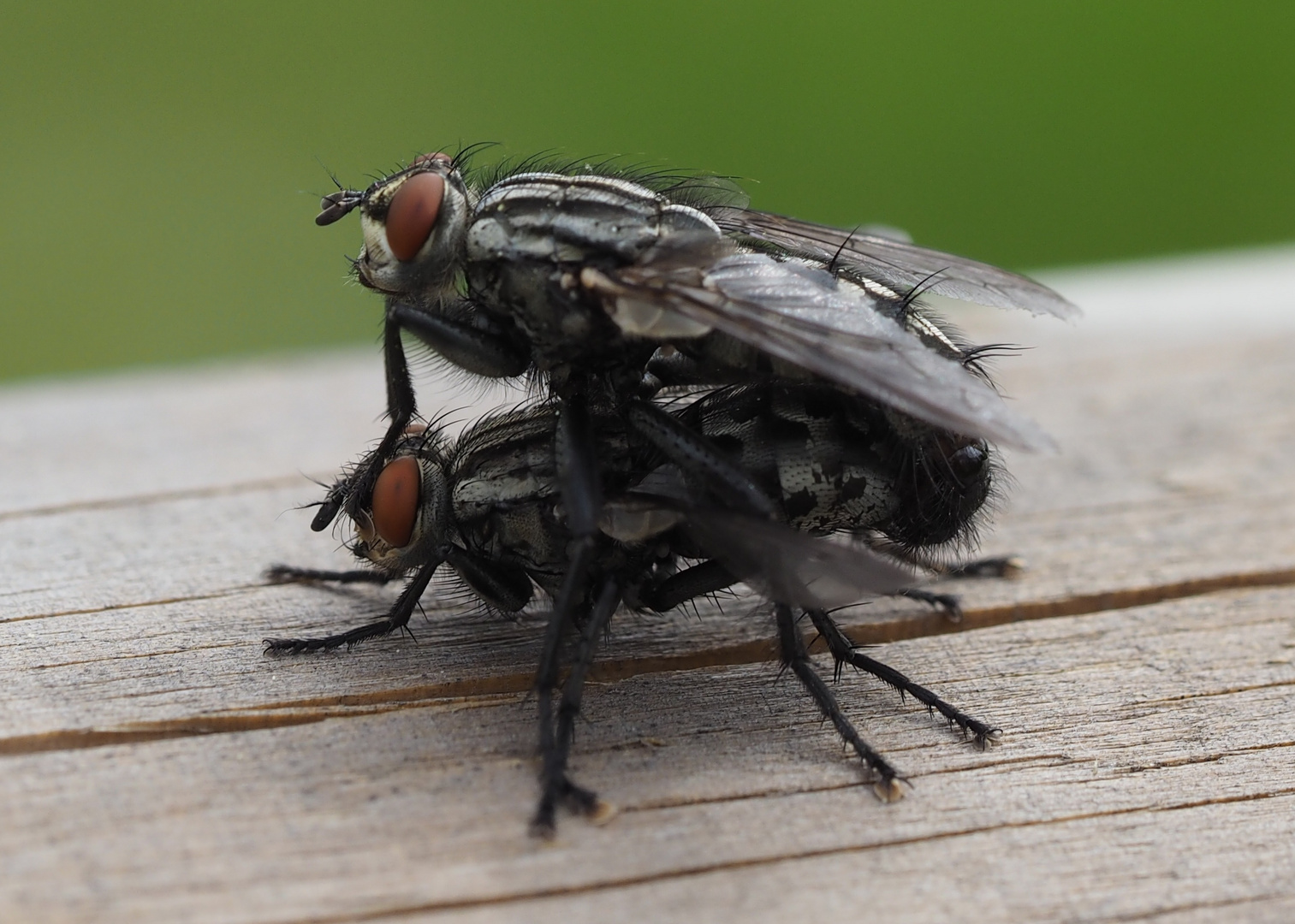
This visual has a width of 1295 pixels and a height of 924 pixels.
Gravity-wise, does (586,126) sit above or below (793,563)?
above

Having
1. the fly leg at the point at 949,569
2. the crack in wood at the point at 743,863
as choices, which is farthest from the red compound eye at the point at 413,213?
the crack in wood at the point at 743,863

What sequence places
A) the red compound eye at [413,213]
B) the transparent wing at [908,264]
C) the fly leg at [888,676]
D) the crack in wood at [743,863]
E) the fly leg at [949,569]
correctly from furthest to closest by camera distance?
the transparent wing at [908,264] → the fly leg at [949,569] → the red compound eye at [413,213] → the fly leg at [888,676] → the crack in wood at [743,863]

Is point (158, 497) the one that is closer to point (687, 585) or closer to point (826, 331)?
point (687, 585)

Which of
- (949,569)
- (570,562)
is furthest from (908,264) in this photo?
(570,562)

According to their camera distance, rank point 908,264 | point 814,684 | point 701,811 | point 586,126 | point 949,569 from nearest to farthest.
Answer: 1. point 701,811
2. point 814,684
3. point 949,569
4. point 908,264
5. point 586,126

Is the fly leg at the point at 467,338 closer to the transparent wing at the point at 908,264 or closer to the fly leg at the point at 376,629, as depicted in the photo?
the fly leg at the point at 376,629

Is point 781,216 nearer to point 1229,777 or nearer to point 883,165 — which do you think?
point 1229,777
